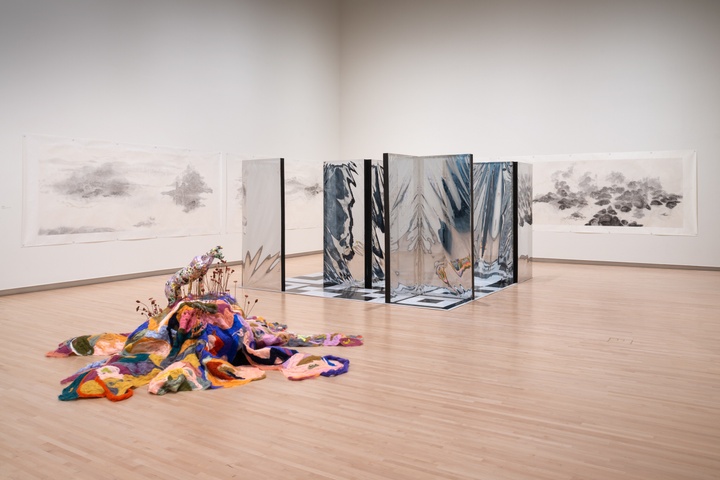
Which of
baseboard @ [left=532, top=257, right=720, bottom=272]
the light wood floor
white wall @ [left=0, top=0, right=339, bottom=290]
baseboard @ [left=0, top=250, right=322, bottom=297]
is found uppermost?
white wall @ [left=0, top=0, right=339, bottom=290]

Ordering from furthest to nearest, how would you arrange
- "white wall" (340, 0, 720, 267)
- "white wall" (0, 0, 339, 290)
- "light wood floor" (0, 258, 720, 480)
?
"white wall" (340, 0, 720, 267) → "white wall" (0, 0, 339, 290) → "light wood floor" (0, 258, 720, 480)

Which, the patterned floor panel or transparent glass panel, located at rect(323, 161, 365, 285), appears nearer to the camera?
the patterned floor panel

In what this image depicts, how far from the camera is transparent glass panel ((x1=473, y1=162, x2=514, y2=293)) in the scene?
9.63 metres

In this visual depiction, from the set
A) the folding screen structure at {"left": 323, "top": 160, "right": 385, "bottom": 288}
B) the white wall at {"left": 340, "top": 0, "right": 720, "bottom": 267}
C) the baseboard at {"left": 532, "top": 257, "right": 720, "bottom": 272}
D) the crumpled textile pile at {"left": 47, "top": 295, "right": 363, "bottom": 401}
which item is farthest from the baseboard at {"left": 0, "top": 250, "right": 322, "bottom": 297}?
the baseboard at {"left": 532, "top": 257, "right": 720, "bottom": 272}

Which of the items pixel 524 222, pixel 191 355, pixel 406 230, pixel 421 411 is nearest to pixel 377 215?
pixel 406 230

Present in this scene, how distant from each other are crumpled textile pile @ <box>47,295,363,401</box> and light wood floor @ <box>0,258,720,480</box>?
0.13 meters

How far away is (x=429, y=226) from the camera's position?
8273 millimetres

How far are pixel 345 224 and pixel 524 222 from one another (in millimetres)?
2830

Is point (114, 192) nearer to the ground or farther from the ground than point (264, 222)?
farther from the ground

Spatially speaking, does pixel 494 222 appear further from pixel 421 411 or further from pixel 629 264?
pixel 421 411

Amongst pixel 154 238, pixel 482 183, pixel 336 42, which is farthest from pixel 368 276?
→ pixel 336 42

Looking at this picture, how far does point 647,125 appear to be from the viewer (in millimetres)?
11703

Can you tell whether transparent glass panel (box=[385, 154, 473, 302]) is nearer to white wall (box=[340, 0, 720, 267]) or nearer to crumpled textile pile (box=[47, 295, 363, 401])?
crumpled textile pile (box=[47, 295, 363, 401])

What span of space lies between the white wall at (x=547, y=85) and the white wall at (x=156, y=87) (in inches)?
45.7
